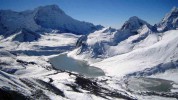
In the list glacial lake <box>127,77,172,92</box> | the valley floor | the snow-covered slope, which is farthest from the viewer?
the snow-covered slope

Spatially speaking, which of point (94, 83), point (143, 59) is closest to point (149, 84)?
point (94, 83)

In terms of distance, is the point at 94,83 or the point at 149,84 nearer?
the point at 94,83

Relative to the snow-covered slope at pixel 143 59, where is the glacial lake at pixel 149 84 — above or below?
below

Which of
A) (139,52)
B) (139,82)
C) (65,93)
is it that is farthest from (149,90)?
(139,52)

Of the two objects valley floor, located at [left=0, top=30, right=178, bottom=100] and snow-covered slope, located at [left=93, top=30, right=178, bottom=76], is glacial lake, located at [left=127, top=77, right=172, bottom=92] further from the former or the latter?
snow-covered slope, located at [left=93, top=30, right=178, bottom=76]

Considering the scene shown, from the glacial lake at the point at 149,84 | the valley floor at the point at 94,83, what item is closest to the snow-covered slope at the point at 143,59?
the valley floor at the point at 94,83

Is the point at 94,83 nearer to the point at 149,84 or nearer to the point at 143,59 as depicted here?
the point at 149,84

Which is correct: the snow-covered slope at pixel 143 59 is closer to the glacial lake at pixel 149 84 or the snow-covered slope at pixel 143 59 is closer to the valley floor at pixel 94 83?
the valley floor at pixel 94 83

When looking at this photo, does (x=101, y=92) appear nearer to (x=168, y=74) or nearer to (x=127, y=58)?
(x=168, y=74)

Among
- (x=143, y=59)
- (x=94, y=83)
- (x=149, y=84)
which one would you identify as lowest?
(x=149, y=84)

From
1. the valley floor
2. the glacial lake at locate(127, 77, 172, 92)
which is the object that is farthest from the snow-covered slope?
the glacial lake at locate(127, 77, 172, 92)

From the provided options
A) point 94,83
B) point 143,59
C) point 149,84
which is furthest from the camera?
point 143,59
